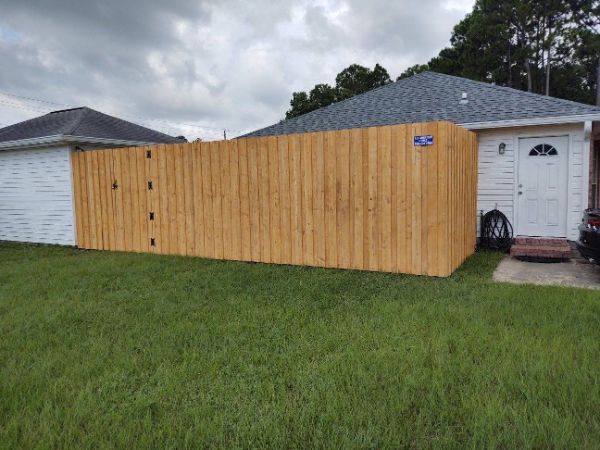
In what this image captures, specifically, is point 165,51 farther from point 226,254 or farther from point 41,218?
point 226,254

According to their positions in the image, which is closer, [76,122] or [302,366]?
[302,366]

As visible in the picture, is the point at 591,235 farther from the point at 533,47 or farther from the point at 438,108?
the point at 533,47

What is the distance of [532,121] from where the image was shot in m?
7.03

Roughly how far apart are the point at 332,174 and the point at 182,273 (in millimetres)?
2554

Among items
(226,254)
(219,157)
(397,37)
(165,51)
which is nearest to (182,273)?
(226,254)

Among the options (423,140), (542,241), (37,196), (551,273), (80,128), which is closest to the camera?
(423,140)

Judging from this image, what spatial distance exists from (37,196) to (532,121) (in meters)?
10.2

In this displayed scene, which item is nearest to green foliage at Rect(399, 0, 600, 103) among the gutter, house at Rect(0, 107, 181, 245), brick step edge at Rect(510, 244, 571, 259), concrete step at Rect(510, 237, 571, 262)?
concrete step at Rect(510, 237, 571, 262)

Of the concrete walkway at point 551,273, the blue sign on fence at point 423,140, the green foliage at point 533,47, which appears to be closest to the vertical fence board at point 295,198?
the blue sign on fence at point 423,140

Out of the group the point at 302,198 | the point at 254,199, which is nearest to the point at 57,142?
the point at 254,199

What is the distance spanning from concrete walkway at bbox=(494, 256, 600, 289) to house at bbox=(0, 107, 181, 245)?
8.25 metres

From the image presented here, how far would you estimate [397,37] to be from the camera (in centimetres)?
1878

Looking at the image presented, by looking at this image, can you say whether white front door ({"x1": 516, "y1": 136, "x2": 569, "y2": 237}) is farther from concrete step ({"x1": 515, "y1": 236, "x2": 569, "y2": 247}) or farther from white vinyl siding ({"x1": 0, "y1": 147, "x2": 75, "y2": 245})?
white vinyl siding ({"x1": 0, "y1": 147, "x2": 75, "y2": 245})

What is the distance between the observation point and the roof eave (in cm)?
667
